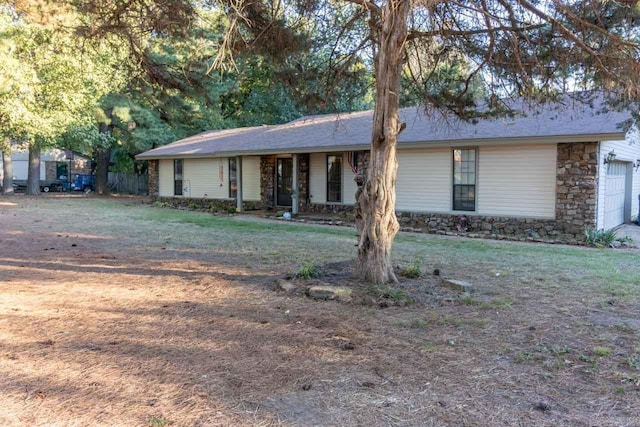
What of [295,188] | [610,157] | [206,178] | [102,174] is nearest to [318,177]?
[295,188]

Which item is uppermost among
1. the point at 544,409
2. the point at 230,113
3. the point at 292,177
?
the point at 230,113

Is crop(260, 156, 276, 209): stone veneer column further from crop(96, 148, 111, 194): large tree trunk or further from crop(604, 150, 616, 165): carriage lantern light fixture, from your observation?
crop(96, 148, 111, 194): large tree trunk

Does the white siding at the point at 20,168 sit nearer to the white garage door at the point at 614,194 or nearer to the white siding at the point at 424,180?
the white siding at the point at 424,180

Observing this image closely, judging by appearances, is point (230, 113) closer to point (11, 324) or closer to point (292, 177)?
point (292, 177)

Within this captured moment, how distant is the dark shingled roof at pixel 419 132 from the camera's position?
1130 cm

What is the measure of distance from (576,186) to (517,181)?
1.39m

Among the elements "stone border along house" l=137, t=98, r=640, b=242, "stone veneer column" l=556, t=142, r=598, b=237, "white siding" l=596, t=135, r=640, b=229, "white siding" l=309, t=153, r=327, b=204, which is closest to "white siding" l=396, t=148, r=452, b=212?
"stone border along house" l=137, t=98, r=640, b=242

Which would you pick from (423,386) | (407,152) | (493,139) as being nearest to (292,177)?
(407,152)

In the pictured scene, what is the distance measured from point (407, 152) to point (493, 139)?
2901 millimetres

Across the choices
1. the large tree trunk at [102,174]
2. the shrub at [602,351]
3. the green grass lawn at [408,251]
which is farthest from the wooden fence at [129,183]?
the shrub at [602,351]

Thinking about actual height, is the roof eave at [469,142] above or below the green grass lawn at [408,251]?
above

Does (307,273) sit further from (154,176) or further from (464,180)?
(154,176)

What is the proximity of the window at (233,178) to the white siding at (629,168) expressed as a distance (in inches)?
516

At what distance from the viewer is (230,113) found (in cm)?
3231
